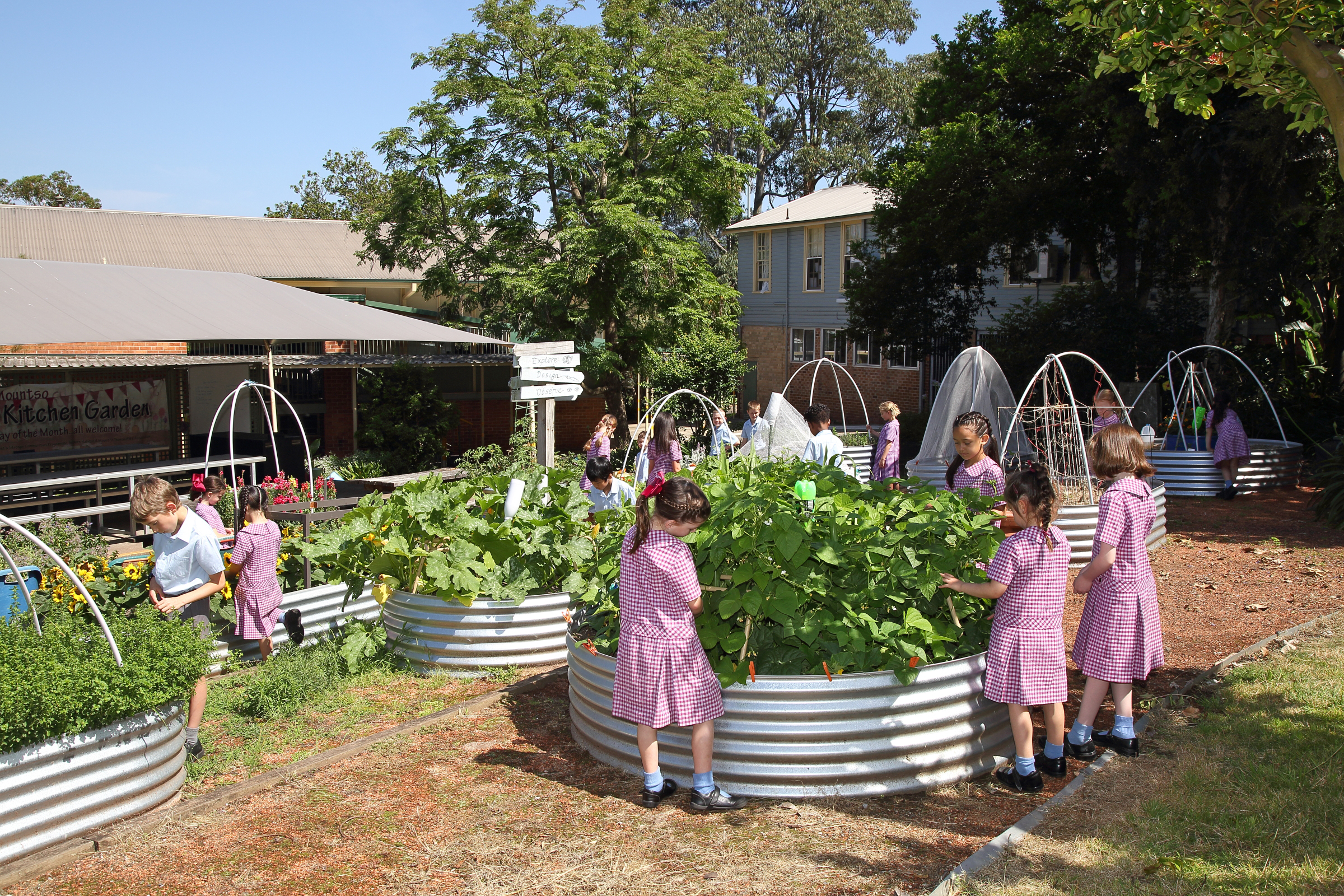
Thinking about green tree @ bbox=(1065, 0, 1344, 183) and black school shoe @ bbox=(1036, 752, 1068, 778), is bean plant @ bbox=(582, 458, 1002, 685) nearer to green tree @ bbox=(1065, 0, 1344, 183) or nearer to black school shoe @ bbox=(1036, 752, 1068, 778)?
black school shoe @ bbox=(1036, 752, 1068, 778)

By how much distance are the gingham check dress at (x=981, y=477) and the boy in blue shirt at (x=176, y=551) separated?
4345mm

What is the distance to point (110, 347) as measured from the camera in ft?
54.0

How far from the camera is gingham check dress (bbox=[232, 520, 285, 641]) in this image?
595 centimetres

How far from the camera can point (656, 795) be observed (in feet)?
13.1

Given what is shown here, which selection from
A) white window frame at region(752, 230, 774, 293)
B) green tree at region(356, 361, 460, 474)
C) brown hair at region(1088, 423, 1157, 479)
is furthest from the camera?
white window frame at region(752, 230, 774, 293)

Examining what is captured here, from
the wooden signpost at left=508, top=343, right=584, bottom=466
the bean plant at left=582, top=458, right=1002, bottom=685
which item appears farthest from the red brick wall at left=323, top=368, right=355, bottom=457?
the bean plant at left=582, top=458, right=1002, bottom=685

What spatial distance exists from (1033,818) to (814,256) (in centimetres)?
2955

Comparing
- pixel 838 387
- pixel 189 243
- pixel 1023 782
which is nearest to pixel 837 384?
pixel 838 387

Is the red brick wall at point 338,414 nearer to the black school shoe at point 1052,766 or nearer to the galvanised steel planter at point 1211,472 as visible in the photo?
the galvanised steel planter at point 1211,472

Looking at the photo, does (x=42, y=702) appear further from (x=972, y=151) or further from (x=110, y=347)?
(x=972, y=151)

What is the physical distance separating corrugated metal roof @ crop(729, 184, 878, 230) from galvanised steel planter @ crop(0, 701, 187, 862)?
27.6 m

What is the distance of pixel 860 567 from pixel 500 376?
18.4 metres

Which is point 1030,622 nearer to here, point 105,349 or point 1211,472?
point 1211,472

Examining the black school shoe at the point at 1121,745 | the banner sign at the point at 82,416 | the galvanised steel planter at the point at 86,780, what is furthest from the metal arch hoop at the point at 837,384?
the galvanised steel planter at the point at 86,780
